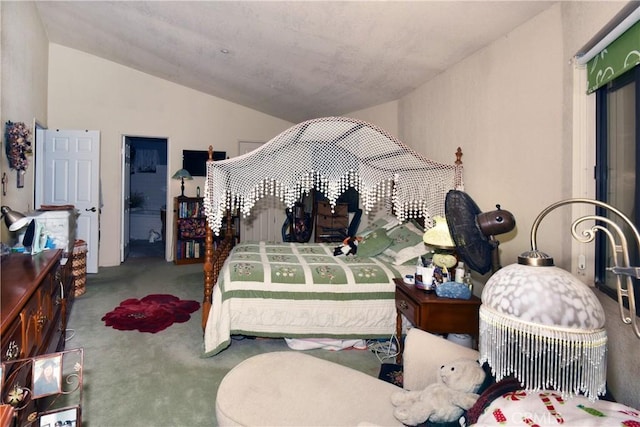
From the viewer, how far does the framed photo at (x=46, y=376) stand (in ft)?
3.76

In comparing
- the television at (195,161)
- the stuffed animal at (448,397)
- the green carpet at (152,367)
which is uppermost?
the television at (195,161)

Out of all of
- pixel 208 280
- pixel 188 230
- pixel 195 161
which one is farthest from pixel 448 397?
pixel 195 161

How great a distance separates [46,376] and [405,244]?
2779 mm

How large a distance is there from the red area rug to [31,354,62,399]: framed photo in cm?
214

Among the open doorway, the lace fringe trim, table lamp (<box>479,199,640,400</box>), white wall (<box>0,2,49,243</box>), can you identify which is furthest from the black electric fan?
the open doorway

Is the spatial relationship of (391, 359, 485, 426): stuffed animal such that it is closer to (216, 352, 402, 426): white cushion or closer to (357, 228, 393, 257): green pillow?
(216, 352, 402, 426): white cushion

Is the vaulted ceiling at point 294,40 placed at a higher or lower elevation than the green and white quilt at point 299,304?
higher

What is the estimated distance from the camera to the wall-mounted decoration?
3152 mm

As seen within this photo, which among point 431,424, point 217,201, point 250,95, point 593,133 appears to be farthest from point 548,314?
point 250,95

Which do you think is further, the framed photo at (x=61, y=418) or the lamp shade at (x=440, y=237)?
the lamp shade at (x=440, y=237)

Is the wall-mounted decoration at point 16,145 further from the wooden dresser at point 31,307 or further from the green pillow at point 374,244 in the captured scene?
the green pillow at point 374,244

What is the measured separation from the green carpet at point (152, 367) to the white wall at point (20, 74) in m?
1.16

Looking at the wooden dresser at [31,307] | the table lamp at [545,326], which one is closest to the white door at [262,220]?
the wooden dresser at [31,307]

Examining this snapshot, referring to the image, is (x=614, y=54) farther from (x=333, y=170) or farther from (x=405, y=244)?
(x=405, y=244)
